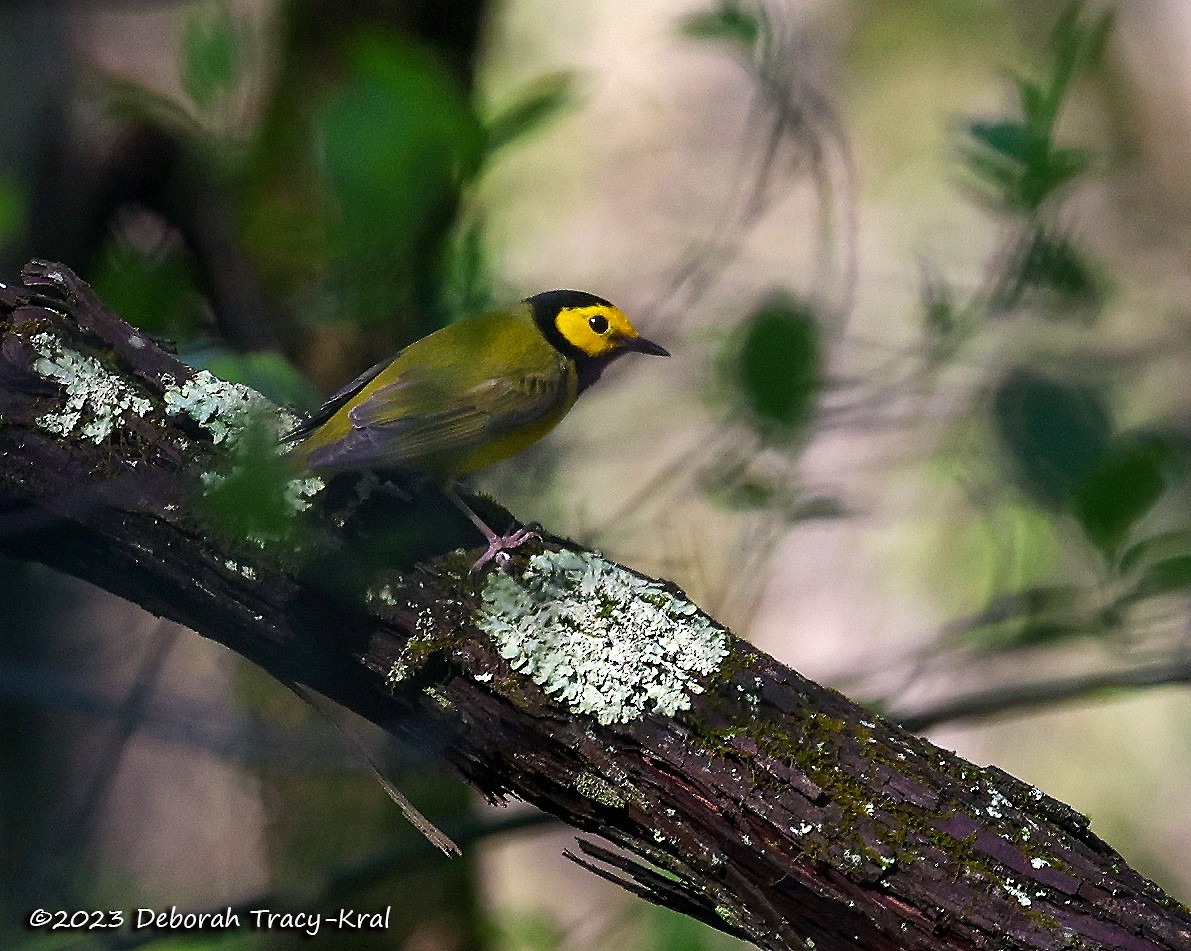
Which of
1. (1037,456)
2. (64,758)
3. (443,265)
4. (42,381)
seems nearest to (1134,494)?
(1037,456)

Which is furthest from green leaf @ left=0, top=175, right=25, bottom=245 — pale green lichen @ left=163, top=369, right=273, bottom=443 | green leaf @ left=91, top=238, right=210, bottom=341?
pale green lichen @ left=163, top=369, right=273, bottom=443

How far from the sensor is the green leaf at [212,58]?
231 centimetres

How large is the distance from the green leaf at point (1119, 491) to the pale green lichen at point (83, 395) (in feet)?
5.83

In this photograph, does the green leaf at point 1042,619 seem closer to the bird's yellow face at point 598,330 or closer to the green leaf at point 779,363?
the green leaf at point 779,363

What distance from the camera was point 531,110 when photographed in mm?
2322

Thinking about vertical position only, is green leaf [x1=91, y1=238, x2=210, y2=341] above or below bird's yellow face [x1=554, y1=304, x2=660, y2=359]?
below

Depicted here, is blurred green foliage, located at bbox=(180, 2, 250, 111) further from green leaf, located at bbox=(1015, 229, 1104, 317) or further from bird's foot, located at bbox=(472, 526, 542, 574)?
green leaf, located at bbox=(1015, 229, 1104, 317)

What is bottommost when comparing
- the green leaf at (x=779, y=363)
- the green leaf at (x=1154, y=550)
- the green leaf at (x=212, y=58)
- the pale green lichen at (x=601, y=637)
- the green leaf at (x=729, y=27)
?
the pale green lichen at (x=601, y=637)

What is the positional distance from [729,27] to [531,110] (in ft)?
2.43

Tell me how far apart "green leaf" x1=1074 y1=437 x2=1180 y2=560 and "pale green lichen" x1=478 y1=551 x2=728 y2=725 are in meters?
0.75

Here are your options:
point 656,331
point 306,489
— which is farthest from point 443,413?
point 656,331

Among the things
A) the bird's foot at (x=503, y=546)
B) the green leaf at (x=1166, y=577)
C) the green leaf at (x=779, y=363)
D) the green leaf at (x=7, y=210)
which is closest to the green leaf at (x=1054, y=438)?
the green leaf at (x=1166, y=577)

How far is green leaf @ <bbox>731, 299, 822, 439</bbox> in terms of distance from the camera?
2.49 m

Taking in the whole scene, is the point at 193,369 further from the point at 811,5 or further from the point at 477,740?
the point at 811,5
